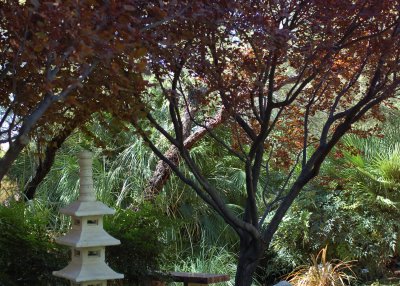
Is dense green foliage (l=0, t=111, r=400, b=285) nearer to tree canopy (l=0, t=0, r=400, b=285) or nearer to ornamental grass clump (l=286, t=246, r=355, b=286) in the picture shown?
ornamental grass clump (l=286, t=246, r=355, b=286)

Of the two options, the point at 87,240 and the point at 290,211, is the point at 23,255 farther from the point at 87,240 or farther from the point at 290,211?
the point at 290,211

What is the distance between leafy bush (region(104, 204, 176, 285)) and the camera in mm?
6520

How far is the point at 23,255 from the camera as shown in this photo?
609 cm

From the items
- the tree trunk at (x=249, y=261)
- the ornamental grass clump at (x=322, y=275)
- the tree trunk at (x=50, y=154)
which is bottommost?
the ornamental grass clump at (x=322, y=275)

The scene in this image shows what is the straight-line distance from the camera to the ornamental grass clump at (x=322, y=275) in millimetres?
9031

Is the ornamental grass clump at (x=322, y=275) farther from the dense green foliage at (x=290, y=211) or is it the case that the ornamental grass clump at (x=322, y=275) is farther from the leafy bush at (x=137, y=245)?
the leafy bush at (x=137, y=245)

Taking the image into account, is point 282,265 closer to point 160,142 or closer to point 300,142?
point 160,142

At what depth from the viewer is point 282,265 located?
32.9 ft

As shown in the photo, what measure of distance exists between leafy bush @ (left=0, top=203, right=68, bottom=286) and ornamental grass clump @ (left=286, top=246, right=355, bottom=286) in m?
3.73

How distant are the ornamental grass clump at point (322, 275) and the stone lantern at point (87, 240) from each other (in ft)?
13.9

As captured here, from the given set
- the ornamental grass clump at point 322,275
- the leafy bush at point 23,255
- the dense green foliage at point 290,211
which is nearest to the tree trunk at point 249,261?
the leafy bush at point 23,255

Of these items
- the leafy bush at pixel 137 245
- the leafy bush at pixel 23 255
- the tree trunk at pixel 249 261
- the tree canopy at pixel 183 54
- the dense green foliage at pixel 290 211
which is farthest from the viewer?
the dense green foliage at pixel 290 211

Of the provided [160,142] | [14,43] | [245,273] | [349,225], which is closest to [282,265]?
[349,225]

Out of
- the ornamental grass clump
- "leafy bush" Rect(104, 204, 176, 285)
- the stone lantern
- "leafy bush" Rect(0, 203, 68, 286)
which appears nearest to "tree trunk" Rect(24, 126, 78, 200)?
"leafy bush" Rect(0, 203, 68, 286)
